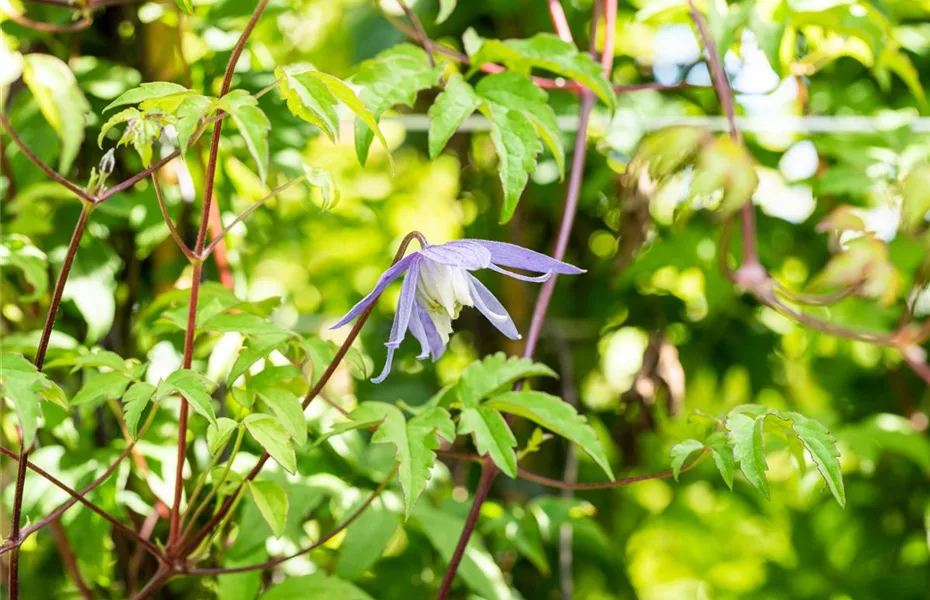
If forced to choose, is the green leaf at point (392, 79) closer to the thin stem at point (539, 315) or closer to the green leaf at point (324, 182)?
the green leaf at point (324, 182)

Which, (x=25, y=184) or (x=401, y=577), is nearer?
(x=25, y=184)

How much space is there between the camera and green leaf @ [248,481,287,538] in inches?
29.2

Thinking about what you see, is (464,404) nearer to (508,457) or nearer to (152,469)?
(508,457)

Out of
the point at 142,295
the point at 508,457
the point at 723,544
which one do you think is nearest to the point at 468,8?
the point at 142,295

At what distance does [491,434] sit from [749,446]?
0.67 ft

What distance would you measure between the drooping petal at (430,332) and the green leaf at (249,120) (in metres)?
0.17

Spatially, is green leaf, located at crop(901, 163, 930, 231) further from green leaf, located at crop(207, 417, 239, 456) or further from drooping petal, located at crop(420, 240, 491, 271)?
green leaf, located at crop(207, 417, 239, 456)

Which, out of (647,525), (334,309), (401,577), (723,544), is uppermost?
(401,577)

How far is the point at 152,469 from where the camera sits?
3.50 ft

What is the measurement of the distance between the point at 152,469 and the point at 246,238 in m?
0.38

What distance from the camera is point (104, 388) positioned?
2.37 ft

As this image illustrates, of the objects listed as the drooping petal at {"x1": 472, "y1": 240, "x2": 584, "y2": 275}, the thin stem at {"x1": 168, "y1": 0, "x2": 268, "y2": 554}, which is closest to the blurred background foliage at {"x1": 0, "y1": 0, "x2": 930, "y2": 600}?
the thin stem at {"x1": 168, "y1": 0, "x2": 268, "y2": 554}

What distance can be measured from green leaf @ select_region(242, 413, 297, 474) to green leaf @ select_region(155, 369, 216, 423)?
1.5 inches

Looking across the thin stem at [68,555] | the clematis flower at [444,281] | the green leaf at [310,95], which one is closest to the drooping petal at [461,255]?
the clematis flower at [444,281]
